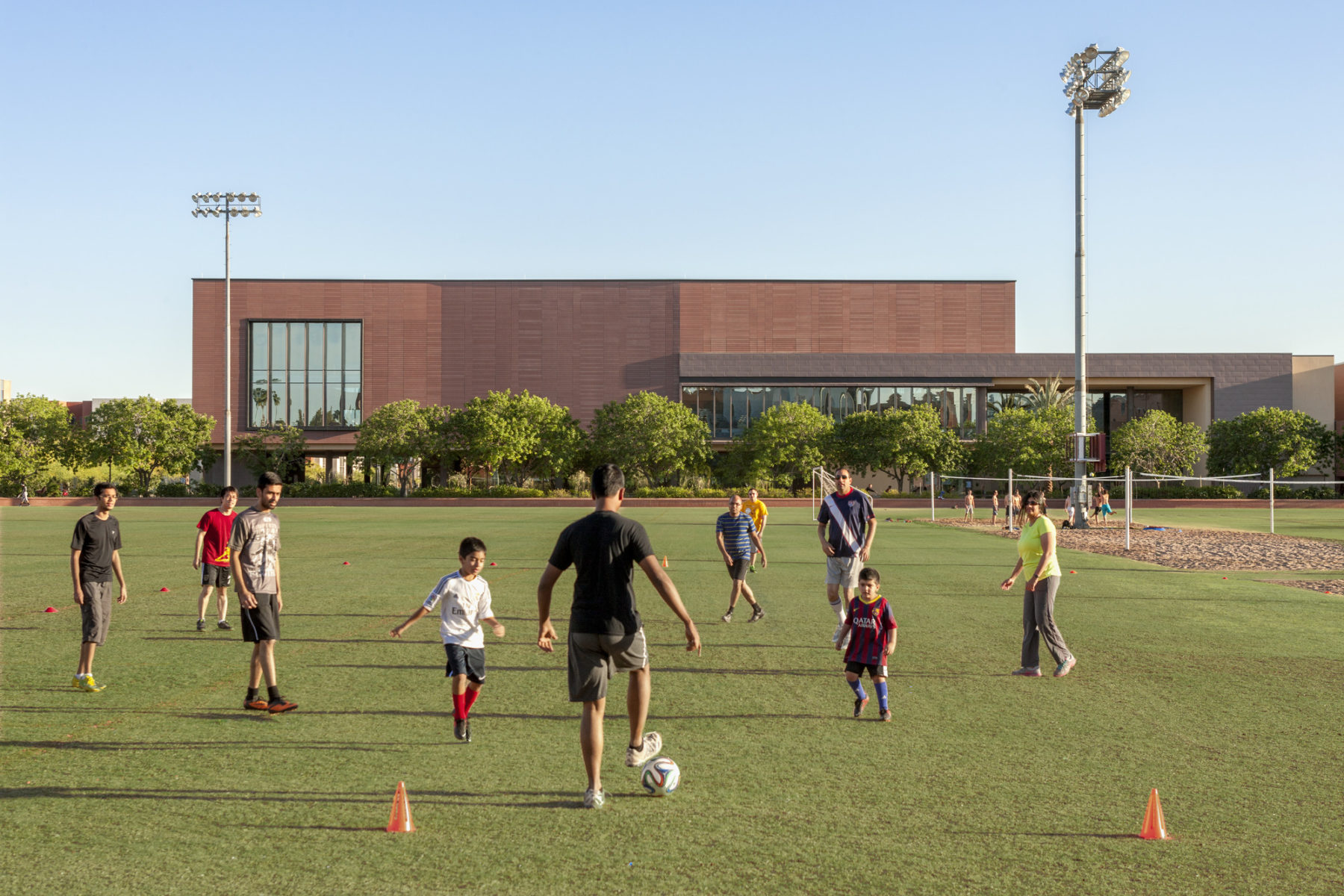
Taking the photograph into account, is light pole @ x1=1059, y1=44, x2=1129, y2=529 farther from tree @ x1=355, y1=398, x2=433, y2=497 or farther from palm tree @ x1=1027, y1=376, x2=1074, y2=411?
tree @ x1=355, y1=398, x2=433, y2=497

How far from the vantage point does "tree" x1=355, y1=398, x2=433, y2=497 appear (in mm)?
72062

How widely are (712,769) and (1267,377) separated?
281ft

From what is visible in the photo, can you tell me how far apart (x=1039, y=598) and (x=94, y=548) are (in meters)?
8.74

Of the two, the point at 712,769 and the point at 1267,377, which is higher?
the point at 1267,377

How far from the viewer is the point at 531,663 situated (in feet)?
34.5

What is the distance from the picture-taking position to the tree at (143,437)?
69.8 m

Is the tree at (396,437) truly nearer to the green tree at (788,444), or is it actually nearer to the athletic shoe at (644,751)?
the green tree at (788,444)

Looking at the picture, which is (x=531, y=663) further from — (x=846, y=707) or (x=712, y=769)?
(x=712, y=769)

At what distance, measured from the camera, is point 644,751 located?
6309mm

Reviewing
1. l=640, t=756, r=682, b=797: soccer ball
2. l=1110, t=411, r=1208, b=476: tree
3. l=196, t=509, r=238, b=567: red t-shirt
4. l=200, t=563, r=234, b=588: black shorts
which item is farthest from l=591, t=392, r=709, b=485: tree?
l=640, t=756, r=682, b=797: soccer ball

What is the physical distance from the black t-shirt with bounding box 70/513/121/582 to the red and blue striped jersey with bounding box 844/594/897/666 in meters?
6.40

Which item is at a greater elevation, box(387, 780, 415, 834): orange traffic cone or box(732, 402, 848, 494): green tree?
box(732, 402, 848, 494): green tree

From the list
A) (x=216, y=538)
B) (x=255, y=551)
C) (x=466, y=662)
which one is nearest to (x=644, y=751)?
(x=466, y=662)

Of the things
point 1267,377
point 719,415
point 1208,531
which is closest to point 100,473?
point 719,415
